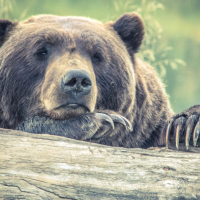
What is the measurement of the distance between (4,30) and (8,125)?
43.2 inches

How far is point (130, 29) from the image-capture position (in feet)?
12.5

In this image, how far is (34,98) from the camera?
3021mm

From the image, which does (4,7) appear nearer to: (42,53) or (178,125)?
(42,53)

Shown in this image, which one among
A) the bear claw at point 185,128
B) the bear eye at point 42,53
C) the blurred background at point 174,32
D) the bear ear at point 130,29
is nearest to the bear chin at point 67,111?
the bear eye at point 42,53

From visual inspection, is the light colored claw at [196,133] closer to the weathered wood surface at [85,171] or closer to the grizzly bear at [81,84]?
the grizzly bear at [81,84]

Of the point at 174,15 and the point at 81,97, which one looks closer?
the point at 81,97

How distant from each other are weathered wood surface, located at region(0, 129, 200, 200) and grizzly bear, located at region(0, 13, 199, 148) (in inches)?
18.7

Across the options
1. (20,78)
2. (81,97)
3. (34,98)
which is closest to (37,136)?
(81,97)

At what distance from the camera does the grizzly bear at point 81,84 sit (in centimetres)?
273

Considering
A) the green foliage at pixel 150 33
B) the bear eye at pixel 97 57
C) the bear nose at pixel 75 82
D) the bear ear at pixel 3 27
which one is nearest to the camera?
the bear nose at pixel 75 82

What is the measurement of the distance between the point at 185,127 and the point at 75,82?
1.17 metres

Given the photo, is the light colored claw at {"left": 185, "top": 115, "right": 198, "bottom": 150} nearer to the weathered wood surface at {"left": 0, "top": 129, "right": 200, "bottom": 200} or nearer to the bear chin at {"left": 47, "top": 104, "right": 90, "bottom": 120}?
the weathered wood surface at {"left": 0, "top": 129, "right": 200, "bottom": 200}

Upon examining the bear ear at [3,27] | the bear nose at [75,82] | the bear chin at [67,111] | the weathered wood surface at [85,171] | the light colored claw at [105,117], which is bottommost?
the weathered wood surface at [85,171]

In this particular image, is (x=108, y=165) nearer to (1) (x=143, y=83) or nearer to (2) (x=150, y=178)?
(2) (x=150, y=178)
